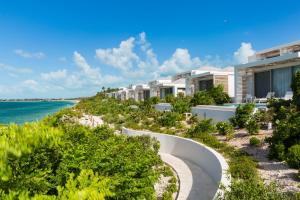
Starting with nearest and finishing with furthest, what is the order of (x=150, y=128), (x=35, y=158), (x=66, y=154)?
(x=35, y=158)
(x=66, y=154)
(x=150, y=128)

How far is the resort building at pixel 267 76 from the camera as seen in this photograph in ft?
71.2

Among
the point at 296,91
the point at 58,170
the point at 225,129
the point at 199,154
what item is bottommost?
the point at 199,154

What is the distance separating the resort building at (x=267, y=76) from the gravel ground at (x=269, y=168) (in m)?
9.70

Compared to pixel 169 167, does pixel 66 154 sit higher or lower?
higher

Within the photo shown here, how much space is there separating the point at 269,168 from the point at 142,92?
5060cm

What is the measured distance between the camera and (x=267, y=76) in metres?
24.7

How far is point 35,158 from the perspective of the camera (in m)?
5.28

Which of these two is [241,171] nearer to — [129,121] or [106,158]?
[106,158]

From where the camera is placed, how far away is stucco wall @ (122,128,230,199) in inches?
368

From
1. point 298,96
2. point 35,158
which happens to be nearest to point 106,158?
point 35,158

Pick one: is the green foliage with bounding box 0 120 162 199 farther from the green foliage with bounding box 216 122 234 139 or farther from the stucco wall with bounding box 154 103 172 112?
the stucco wall with bounding box 154 103 172 112

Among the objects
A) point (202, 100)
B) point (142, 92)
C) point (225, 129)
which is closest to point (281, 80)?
point (202, 100)

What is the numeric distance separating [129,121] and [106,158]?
59.1 feet

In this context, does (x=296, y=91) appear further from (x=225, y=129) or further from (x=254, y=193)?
(x=254, y=193)
